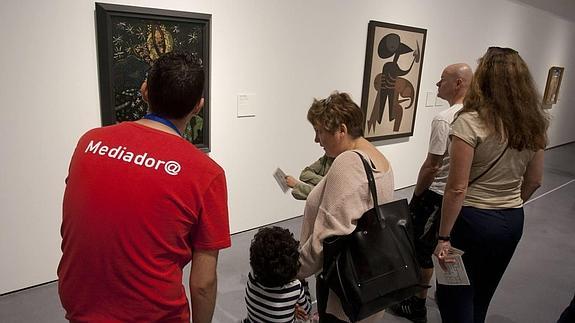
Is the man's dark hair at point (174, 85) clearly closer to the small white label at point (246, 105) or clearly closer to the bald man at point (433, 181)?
the bald man at point (433, 181)

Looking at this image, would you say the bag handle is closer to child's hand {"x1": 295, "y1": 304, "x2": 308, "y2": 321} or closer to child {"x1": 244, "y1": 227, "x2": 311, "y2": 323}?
child {"x1": 244, "y1": 227, "x2": 311, "y2": 323}

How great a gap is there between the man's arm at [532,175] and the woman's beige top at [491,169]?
0.06 m

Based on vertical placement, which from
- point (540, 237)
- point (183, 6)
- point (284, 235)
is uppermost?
point (183, 6)

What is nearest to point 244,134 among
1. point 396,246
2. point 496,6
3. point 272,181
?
point 272,181

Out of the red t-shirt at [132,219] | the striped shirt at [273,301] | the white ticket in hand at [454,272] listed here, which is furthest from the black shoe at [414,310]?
the red t-shirt at [132,219]

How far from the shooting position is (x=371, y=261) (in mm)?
1482

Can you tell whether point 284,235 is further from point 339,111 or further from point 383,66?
point 383,66

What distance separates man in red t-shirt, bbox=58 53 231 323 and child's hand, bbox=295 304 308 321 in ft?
2.33

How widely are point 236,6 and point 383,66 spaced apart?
194 centimetres

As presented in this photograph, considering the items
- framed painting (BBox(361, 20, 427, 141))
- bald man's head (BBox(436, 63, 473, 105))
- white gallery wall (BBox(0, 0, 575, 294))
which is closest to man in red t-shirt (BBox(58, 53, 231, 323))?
white gallery wall (BBox(0, 0, 575, 294))

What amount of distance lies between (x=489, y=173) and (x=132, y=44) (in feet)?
7.32

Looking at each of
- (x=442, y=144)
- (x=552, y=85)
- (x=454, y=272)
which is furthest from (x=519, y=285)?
(x=552, y=85)

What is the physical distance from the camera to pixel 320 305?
170 centimetres

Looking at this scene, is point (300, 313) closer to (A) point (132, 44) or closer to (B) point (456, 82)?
(B) point (456, 82)
